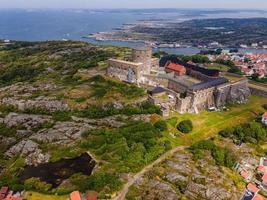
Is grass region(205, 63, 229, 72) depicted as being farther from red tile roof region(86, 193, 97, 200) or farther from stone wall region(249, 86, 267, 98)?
red tile roof region(86, 193, 97, 200)

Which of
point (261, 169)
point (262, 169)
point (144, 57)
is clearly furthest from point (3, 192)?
point (144, 57)

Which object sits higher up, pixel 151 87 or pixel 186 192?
pixel 151 87

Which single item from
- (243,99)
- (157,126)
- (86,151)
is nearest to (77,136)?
(86,151)

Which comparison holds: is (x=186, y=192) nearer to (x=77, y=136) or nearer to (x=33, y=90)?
(x=77, y=136)

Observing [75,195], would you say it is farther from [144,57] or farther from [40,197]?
[144,57]

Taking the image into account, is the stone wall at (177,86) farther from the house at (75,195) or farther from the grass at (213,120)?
the house at (75,195)

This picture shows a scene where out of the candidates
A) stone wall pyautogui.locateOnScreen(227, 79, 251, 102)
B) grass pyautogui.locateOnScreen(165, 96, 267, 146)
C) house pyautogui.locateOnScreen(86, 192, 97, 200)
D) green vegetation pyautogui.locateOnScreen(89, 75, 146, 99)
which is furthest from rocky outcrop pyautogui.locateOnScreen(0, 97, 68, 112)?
stone wall pyautogui.locateOnScreen(227, 79, 251, 102)
